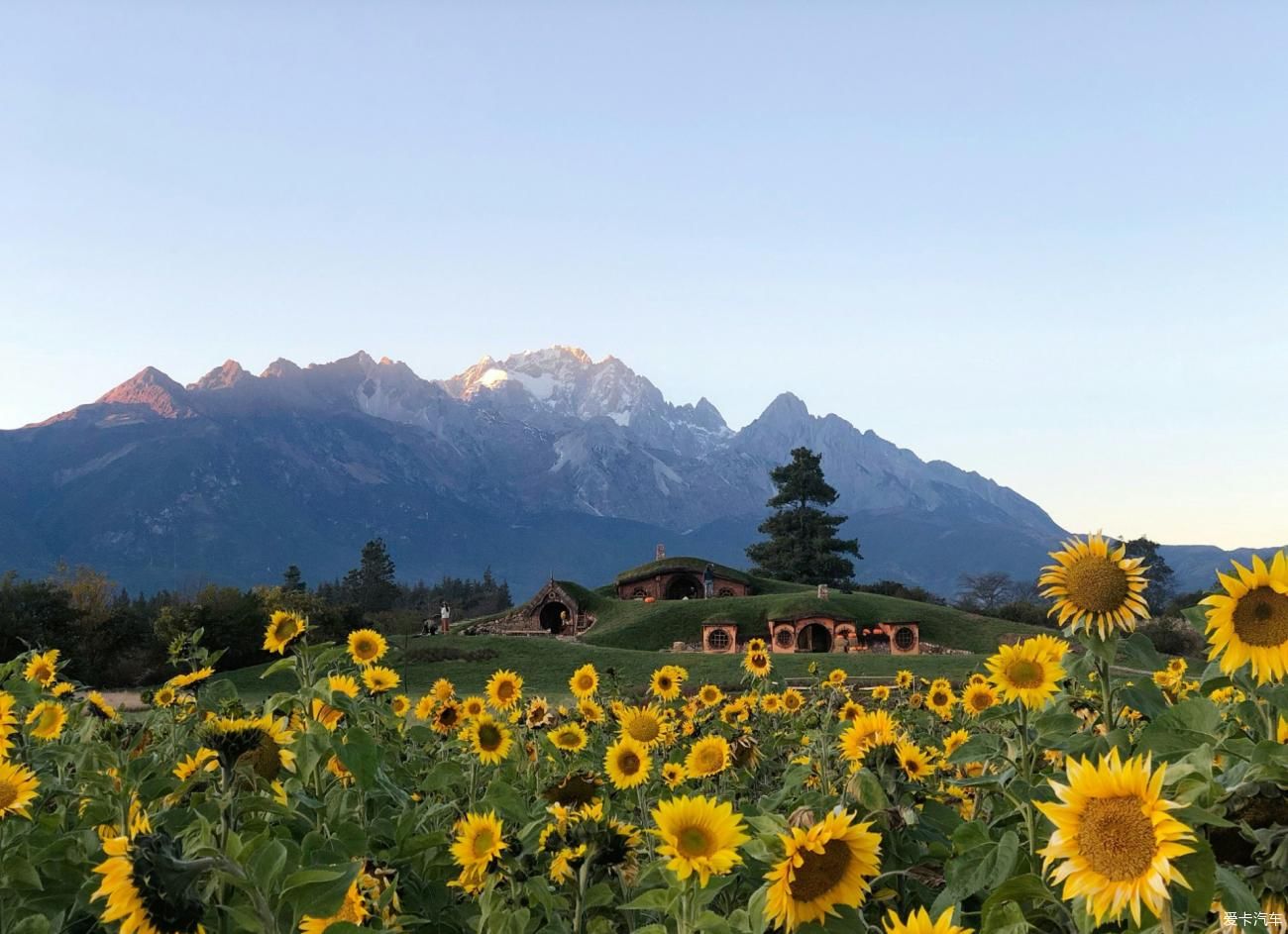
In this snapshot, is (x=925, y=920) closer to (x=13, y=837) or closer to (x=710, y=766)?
(x=13, y=837)

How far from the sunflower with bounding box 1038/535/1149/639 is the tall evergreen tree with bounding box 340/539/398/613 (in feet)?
397

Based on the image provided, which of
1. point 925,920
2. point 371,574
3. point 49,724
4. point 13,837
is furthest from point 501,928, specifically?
point 371,574

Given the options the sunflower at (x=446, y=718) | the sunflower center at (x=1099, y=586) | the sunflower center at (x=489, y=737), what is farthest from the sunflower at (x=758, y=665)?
the sunflower center at (x=1099, y=586)

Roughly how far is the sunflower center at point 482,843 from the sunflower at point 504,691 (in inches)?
150

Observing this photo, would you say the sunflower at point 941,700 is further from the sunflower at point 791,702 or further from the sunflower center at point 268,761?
the sunflower center at point 268,761

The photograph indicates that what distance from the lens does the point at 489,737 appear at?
17.7 ft

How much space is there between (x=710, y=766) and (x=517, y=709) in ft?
8.25

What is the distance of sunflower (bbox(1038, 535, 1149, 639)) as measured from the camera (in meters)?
3.24

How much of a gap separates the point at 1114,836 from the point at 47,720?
5.50 metres

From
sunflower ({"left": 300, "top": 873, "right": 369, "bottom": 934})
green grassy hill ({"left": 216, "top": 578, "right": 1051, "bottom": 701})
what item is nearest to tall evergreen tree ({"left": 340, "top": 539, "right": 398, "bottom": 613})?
green grassy hill ({"left": 216, "top": 578, "right": 1051, "bottom": 701})

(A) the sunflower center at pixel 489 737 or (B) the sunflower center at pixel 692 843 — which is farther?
(A) the sunflower center at pixel 489 737

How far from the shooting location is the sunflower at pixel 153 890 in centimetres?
184

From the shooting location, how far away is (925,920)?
1777 millimetres

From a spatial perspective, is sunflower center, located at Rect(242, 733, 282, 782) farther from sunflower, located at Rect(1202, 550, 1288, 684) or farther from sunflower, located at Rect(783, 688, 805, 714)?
sunflower, located at Rect(783, 688, 805, 714)
